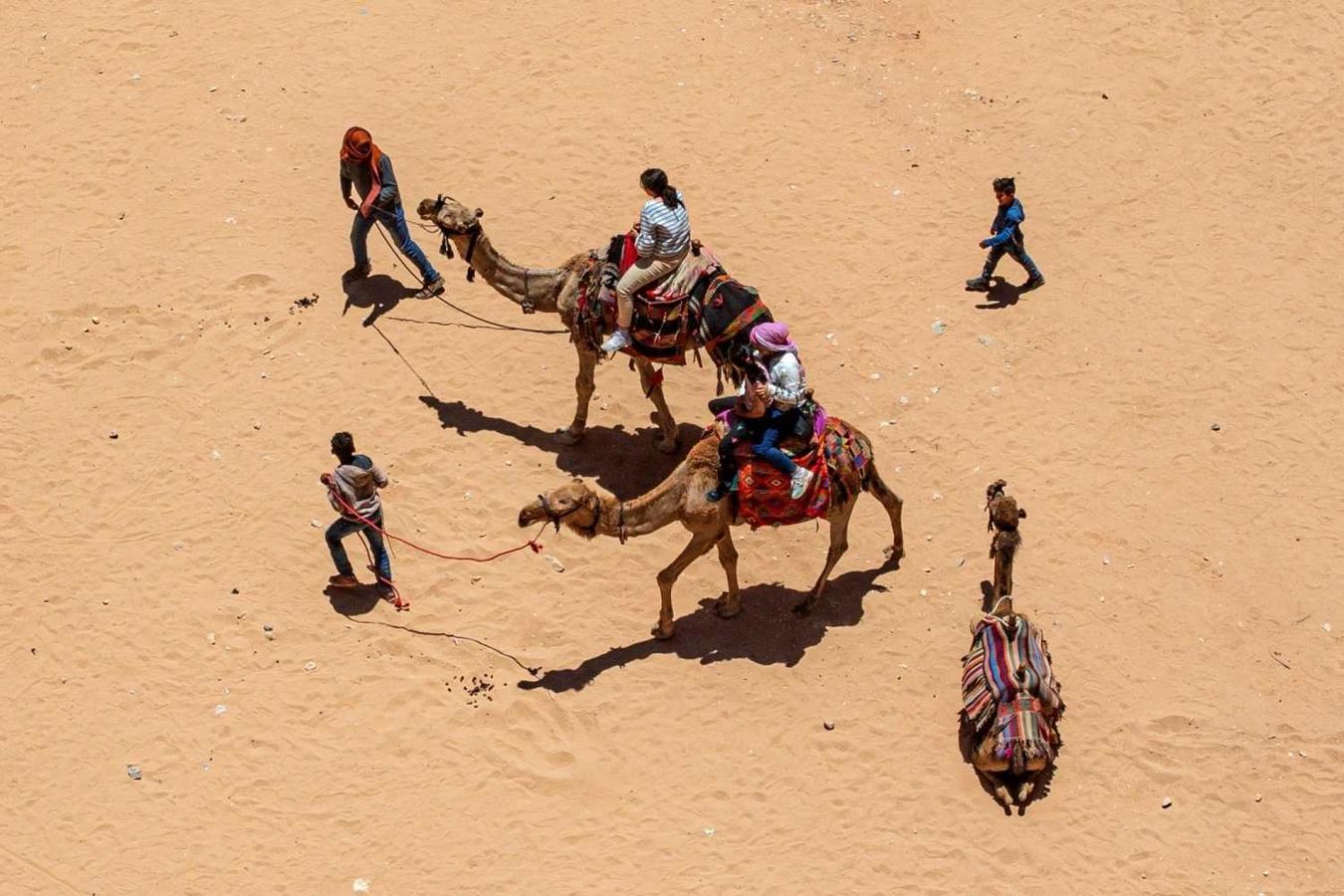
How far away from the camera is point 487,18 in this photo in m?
20.1

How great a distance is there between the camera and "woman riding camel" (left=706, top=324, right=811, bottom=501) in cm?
1238

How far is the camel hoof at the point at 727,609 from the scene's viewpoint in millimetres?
13547

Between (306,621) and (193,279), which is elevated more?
(193,279)

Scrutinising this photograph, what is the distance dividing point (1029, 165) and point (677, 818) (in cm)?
984

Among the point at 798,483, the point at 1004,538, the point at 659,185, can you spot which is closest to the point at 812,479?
the point at 798,483

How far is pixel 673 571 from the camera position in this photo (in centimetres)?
1304

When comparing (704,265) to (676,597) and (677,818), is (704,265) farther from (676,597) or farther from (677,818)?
(677,818)

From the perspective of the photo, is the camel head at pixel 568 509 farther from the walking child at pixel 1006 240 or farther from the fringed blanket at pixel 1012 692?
the walking child at pixel 1006 240

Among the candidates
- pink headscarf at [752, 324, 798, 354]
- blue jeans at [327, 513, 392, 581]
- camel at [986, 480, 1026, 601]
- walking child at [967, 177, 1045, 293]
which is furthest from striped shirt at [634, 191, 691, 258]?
walking child at [967, 177, 1045, 293]

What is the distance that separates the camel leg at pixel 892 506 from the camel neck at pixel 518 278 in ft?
11.5

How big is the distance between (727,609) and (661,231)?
11.1ft

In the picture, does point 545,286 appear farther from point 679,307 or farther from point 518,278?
point 679,307

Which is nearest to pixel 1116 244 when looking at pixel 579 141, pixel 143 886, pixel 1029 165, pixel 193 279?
pixel 1029 165

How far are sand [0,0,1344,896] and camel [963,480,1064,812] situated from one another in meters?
0.26
